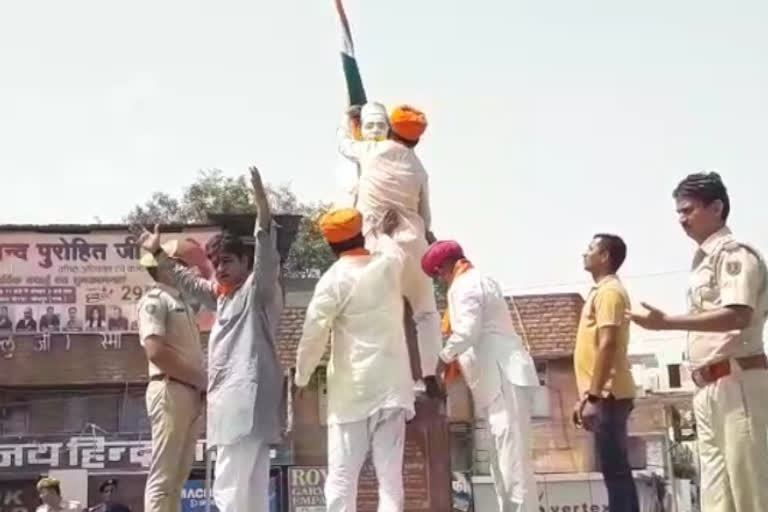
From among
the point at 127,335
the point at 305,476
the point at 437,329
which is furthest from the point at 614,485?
the point at 127,335

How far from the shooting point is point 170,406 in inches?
273

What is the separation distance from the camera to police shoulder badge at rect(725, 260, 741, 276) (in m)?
5.28

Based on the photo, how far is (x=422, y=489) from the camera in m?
7.36

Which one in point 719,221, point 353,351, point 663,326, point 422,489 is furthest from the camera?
point 422,489

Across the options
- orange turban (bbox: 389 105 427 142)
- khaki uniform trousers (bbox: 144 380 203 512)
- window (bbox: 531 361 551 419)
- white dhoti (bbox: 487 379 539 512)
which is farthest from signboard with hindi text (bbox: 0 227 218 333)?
white dhoti (bbox: 487 379 539 512)

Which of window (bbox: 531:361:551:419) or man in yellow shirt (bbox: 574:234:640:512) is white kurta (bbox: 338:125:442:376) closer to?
man in yellow shirt (bbox: 574:234:640:512)

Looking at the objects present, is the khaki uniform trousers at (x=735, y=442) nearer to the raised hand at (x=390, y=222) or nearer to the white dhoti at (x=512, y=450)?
the white dhoti at (x=512, y=450)

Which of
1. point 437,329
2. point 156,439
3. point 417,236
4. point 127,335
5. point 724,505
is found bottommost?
point 724,505

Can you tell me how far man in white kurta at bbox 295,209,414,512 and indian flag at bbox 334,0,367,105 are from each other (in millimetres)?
2512

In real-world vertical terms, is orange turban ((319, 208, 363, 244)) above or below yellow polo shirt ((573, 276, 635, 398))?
above

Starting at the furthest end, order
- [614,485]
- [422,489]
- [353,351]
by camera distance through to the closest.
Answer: [422,489] < [614,485] < [353,351]

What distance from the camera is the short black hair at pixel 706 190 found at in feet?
18.1

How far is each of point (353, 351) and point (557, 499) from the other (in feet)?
68.0

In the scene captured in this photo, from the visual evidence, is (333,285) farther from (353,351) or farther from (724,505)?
(724,505)
